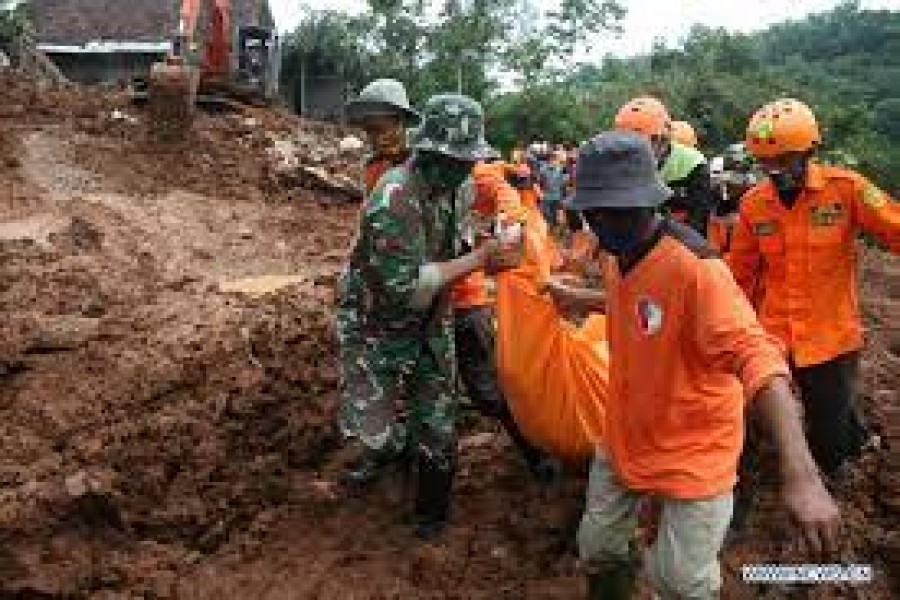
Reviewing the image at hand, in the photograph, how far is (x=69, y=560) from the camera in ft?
15.4

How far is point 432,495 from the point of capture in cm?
479

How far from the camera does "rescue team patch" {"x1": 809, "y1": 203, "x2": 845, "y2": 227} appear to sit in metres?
4.73

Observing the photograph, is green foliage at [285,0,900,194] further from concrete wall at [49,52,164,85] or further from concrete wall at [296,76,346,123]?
concrete wall at [49,52,164,85]

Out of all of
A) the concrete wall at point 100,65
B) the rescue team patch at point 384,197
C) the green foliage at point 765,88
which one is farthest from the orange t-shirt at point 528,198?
the concrete wall at point 100,65

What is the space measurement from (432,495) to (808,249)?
1.65 metres

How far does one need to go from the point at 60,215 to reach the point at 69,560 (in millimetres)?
6363

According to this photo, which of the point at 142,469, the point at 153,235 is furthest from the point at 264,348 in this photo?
the point at 153,235

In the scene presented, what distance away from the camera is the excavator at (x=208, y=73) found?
13.9m

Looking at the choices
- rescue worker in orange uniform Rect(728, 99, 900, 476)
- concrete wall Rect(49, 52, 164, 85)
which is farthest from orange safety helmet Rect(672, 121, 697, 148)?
concrete wall Rect(49, 52, 164, 85)

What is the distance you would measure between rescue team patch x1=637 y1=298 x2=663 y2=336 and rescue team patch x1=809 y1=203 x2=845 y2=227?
1.77m

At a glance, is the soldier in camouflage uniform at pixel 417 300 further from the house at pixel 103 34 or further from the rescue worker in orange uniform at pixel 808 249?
the house at pixel 103 34

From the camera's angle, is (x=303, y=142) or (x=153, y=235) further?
(x=303, y=142)

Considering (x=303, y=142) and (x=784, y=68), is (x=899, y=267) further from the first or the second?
(x=784, y=68)

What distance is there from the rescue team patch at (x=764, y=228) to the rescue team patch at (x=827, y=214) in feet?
0.50
